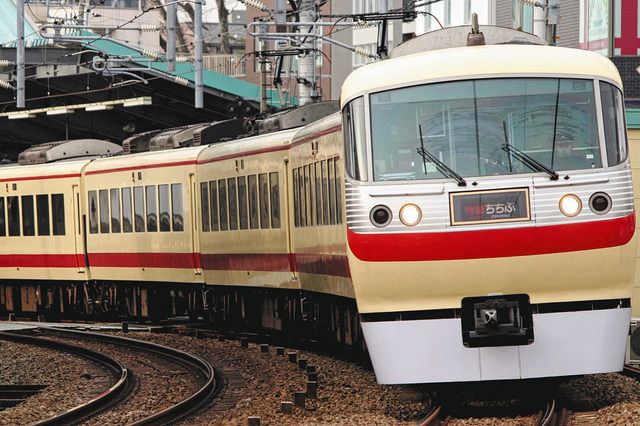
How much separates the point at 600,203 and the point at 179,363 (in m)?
8.53

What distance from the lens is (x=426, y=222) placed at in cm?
1151

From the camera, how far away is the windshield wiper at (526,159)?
454 inches

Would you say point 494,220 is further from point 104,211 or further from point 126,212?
point 104,211

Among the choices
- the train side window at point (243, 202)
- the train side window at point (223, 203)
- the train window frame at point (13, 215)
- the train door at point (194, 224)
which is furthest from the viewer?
the train window frame at point (13, 215)

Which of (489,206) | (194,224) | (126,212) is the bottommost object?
(194,224)

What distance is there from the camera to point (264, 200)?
20.5 meters

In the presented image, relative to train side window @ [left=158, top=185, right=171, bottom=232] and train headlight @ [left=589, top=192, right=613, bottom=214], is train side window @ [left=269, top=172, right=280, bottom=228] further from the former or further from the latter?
train headlight @ [left=589, top=192, right=613, bottom=214]

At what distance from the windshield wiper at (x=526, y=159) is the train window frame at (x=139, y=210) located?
14481mm

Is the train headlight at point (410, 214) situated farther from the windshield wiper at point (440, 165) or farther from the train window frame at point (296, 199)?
the train window frame at point (296, 199)

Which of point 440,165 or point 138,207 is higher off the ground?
point 440,165

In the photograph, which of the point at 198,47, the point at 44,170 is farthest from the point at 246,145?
the point at 198,47

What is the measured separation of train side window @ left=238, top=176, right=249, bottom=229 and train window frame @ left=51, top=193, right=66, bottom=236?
23.3ft

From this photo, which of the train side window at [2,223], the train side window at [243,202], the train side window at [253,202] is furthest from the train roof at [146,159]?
the train side window at [253,202]

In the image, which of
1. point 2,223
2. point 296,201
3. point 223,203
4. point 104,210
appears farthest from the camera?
point 2,223
